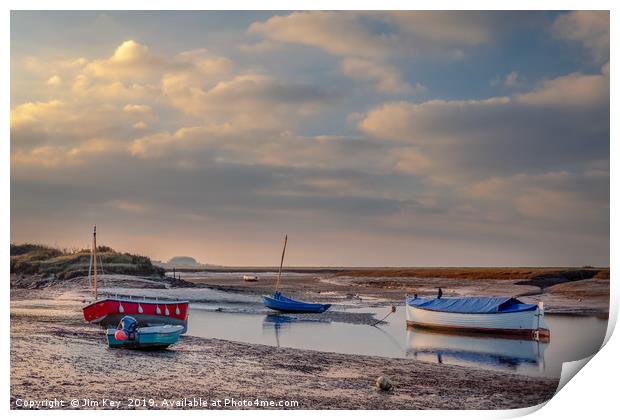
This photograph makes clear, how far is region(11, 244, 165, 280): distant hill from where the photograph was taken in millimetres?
17016

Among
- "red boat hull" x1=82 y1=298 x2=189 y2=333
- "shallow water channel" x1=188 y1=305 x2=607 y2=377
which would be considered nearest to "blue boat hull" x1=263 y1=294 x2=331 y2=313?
"shallow water channel" x1=188 y1=305 x2=607 y2=377

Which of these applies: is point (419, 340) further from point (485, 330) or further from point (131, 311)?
point (131, 311)

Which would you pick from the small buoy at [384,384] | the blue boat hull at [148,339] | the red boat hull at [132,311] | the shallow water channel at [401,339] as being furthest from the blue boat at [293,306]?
the small buoy at [384,384]

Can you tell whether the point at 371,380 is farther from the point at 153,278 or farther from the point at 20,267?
the point at 153,278

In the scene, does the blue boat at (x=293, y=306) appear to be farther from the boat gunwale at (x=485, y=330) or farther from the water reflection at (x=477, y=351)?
the water reflection at (x=477, y=351)

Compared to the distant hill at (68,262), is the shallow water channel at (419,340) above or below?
below

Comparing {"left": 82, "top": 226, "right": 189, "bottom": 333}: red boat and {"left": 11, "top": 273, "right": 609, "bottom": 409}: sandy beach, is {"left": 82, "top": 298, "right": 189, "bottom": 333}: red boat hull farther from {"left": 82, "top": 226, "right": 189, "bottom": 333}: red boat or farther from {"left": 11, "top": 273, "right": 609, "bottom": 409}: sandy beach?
{"left": 11, "top": 273, "right": 609, "bottom": 409}: sandy beach

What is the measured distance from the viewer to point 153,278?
2652 cm

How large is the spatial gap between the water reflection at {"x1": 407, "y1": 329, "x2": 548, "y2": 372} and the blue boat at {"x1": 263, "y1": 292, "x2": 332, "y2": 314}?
183 inches

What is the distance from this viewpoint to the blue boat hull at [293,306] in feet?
72.0

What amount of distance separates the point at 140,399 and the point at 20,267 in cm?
982

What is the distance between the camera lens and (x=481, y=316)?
1738 centimetres

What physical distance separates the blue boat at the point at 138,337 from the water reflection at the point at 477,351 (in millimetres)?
5164
